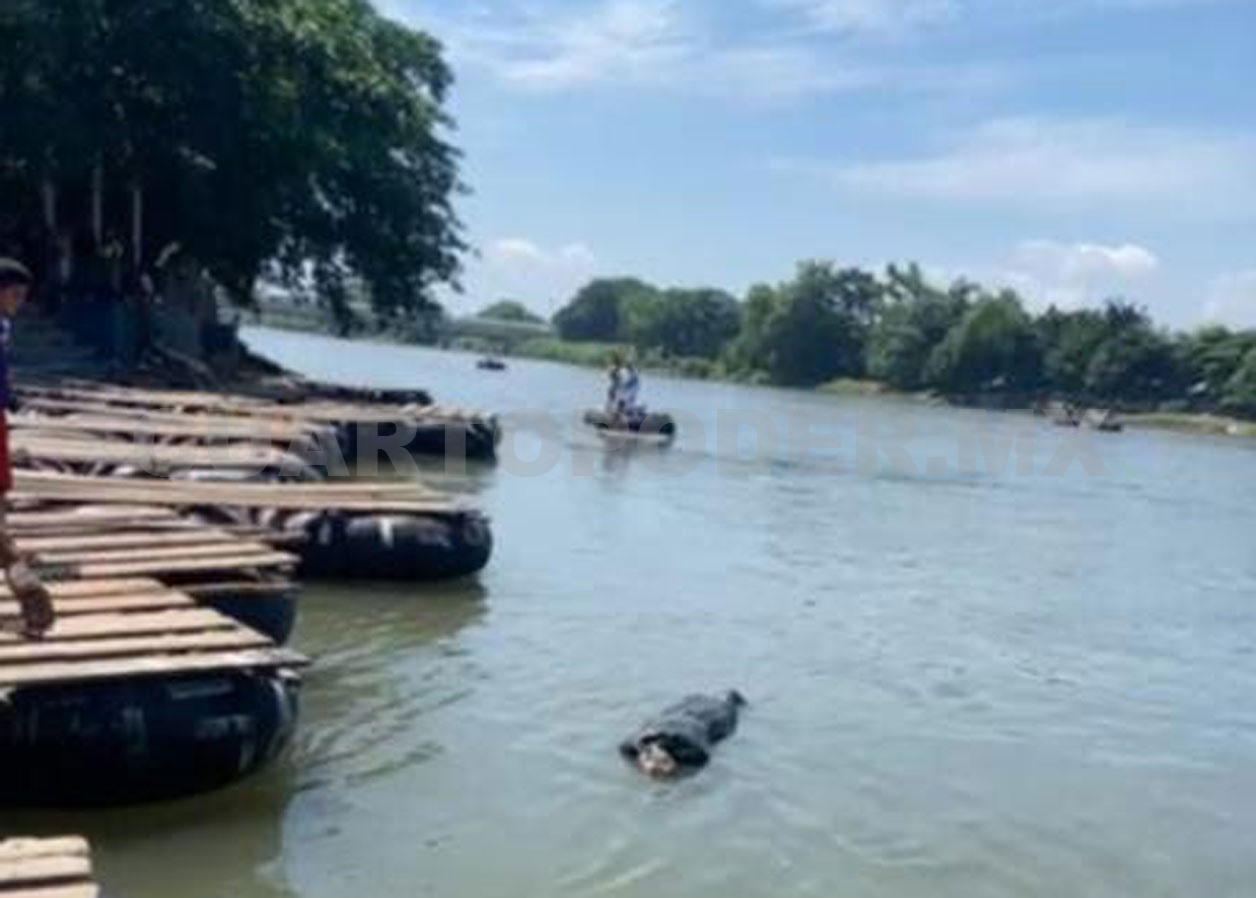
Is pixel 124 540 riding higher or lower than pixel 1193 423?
higher

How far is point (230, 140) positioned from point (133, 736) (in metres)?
25.5

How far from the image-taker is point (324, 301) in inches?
1688

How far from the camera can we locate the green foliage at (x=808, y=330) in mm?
135750

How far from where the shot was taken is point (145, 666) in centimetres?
798

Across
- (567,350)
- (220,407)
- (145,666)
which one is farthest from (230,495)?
(567,350)

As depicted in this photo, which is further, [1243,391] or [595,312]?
[595,312]

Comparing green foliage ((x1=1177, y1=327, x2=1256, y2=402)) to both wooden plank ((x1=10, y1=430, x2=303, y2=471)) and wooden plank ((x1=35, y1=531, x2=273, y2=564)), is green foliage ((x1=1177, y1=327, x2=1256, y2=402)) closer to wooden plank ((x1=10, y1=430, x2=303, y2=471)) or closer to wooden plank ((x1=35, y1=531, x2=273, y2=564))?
wooden plank ((x1=10, y1=430, x2=303, y2=471))

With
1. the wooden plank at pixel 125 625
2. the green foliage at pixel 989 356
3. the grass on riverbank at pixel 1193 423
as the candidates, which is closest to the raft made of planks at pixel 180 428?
the wooden plank at pixel 125 625

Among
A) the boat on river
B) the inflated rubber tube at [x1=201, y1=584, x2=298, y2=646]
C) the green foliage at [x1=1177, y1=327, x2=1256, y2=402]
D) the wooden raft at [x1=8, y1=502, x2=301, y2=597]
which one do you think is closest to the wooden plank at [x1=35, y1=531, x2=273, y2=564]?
the wooden raft at [x1=8, y1=502, x2=301, y2=597]

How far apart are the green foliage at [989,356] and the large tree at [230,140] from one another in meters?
78.4

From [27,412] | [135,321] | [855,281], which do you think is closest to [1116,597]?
[27,412]

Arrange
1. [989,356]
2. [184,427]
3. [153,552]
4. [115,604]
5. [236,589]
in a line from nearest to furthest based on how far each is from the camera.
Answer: [115,604], [236,589], [153,552], [184,427], [989,356]

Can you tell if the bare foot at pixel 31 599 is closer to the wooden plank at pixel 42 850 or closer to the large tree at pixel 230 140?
the wooden plank at pixel 42 850

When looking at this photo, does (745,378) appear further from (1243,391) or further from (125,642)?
(125,642)
